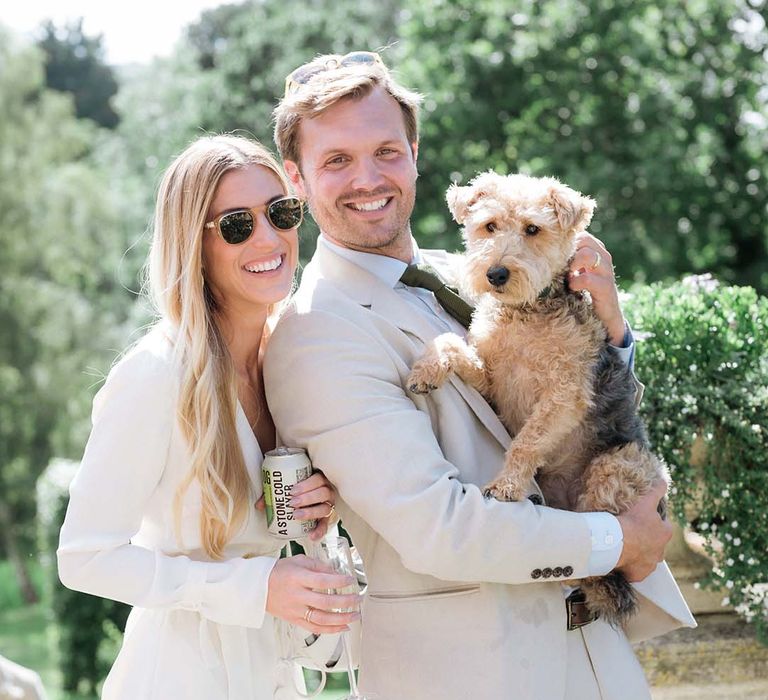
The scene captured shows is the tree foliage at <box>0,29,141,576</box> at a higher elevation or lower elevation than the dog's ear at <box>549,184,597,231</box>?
higher

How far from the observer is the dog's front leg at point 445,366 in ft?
9.96

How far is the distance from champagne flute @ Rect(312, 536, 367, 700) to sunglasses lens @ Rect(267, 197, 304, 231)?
3.29ft

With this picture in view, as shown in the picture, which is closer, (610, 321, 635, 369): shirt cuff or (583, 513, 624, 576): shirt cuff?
(583, 513, 624, 576): shirt cuff

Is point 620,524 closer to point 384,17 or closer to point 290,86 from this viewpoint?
point 290,86

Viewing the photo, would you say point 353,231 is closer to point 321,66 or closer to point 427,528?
point 321,66

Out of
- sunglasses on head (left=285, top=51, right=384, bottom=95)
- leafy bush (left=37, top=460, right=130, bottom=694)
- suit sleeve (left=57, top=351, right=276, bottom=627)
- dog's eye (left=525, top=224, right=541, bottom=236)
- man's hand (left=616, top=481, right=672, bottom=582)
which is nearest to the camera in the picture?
suit sleeve (left=57, top=351, right=276, bottom=627)

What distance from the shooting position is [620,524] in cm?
298

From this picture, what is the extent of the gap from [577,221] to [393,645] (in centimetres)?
158

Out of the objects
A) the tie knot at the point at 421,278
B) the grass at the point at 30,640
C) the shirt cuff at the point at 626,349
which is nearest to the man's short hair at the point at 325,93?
the tie knot at the point at 421,278

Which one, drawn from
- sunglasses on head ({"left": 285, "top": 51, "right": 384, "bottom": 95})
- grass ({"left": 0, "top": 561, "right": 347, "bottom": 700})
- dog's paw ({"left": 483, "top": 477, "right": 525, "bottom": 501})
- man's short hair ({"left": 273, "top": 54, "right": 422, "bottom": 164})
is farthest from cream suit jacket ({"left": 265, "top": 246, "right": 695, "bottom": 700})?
grass ({"left": 0, "top": 561, "right": 347, "bottom": 700})

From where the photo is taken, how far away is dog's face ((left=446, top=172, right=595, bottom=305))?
131 inches

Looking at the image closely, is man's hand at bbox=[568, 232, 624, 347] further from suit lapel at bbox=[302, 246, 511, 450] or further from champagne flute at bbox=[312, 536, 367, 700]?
champagne flute at bbox=[312, 536, 367, 700]

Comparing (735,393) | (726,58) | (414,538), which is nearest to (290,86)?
(414,538)

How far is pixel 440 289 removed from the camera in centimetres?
356
